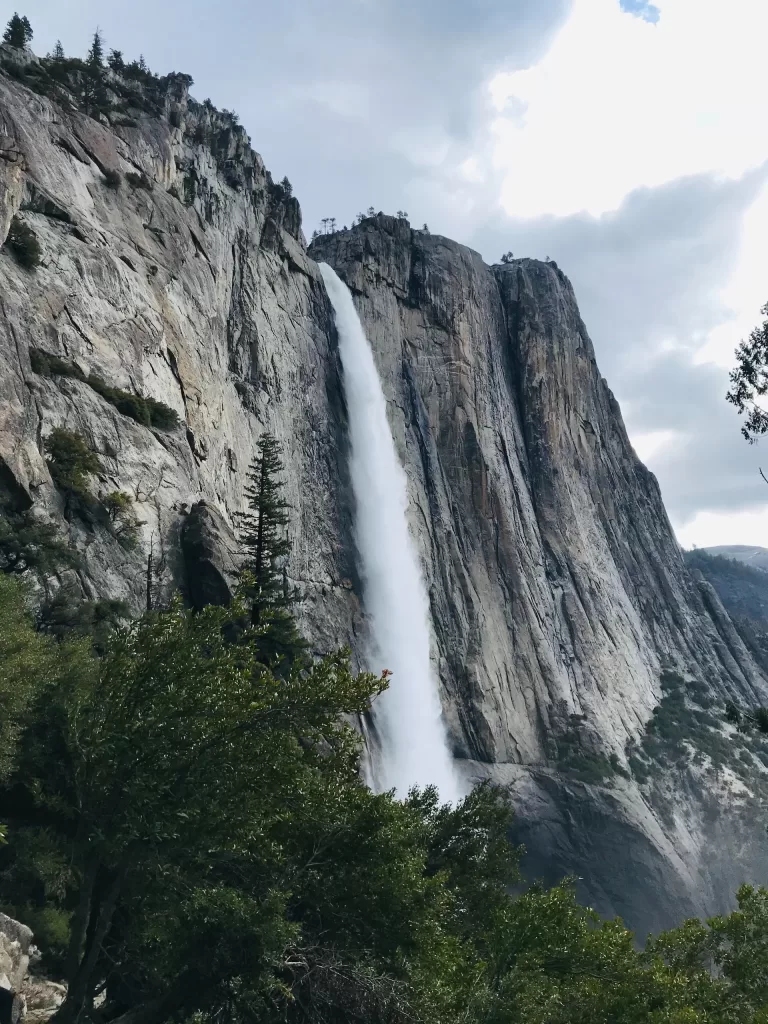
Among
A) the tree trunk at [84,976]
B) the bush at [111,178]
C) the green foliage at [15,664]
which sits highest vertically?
the bush at [111,178]

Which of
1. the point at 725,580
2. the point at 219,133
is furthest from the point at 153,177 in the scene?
→ the point at 725,580

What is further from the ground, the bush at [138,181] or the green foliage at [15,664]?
the bush at [138,181]

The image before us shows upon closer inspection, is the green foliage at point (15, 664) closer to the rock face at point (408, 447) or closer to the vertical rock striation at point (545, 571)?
the rock face at point (408, 447)

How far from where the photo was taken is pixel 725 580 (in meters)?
174

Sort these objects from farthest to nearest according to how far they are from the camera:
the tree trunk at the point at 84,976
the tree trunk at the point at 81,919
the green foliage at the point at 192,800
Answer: the tree trunk at the point at 81,919
the green foliage at the point at 192,800
the tree trunk at the point at 84,976

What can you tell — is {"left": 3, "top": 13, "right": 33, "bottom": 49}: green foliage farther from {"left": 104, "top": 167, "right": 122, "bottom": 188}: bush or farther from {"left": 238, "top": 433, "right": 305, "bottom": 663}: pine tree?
{"left": 238, "top": 433, "right": 305, "bottom": 663}: pine tree

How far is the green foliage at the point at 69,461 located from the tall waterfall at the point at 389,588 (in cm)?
1968

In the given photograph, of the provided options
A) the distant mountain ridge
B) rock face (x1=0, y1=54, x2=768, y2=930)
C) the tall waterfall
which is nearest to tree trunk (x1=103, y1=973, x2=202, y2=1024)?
rock face (x1=0, y1=54, x2=768, y2=930)

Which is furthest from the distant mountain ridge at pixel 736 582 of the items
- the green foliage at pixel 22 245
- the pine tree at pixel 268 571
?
the green foliage at pixel 22 245

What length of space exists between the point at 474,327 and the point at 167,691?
192ft

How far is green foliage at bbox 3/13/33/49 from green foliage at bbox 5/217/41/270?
70.0ft

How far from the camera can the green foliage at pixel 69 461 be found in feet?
83.5

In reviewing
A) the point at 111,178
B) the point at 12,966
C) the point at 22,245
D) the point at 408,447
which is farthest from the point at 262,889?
the point at 408,447

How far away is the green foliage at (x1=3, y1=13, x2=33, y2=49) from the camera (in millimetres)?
44713
